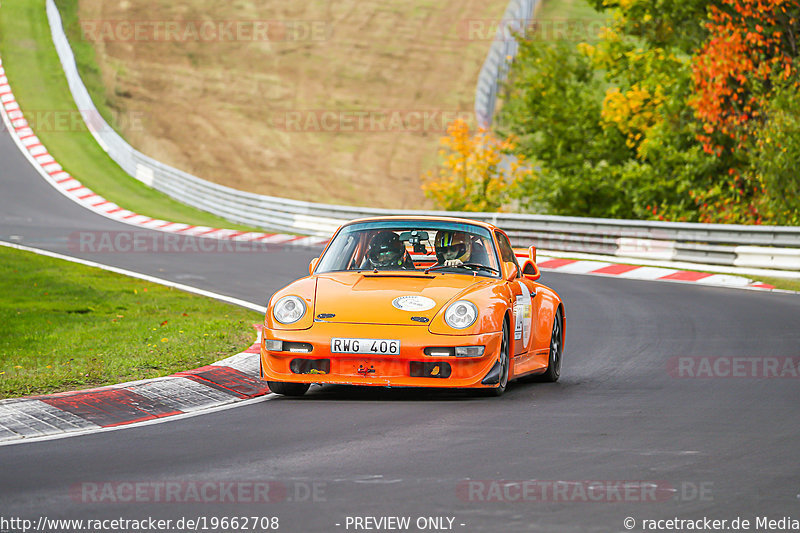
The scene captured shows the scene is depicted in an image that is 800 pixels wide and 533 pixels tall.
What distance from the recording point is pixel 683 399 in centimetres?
948

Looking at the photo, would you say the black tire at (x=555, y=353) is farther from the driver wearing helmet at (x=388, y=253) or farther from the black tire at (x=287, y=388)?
the black tire at (x=287, y=388)

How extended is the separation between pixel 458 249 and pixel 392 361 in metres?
1.80

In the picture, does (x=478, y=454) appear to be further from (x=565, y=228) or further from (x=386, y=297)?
(x=565, y=228)

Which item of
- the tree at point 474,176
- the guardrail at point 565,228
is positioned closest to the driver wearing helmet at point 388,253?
the guardrail at point 565,228

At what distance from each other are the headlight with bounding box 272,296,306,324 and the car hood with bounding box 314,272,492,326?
0.42ft

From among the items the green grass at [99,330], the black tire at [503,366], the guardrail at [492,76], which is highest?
the guardrail at [492,76]

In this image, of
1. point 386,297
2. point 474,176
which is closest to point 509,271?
point 386,297

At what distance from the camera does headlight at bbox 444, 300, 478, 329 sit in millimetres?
9156

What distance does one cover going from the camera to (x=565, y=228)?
87.0 ft

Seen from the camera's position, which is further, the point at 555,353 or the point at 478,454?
the point at 555,353

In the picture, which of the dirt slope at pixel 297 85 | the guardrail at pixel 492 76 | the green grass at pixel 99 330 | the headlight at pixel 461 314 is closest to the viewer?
the headlight at pixel 461 314

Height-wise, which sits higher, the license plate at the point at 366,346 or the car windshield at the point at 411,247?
the car windshield at the point at 411,247

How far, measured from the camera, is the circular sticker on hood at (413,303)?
9258 mm

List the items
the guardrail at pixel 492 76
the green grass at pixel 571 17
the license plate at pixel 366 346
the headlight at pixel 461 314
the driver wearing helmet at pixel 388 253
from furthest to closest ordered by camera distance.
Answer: the green grass at pixel 571 17 → the guardrail at pixel 492 76 → the driver wearing helmet at pixel 388 253 → the headlight at pixel 461 314 → the license plate at pixel 366 346
